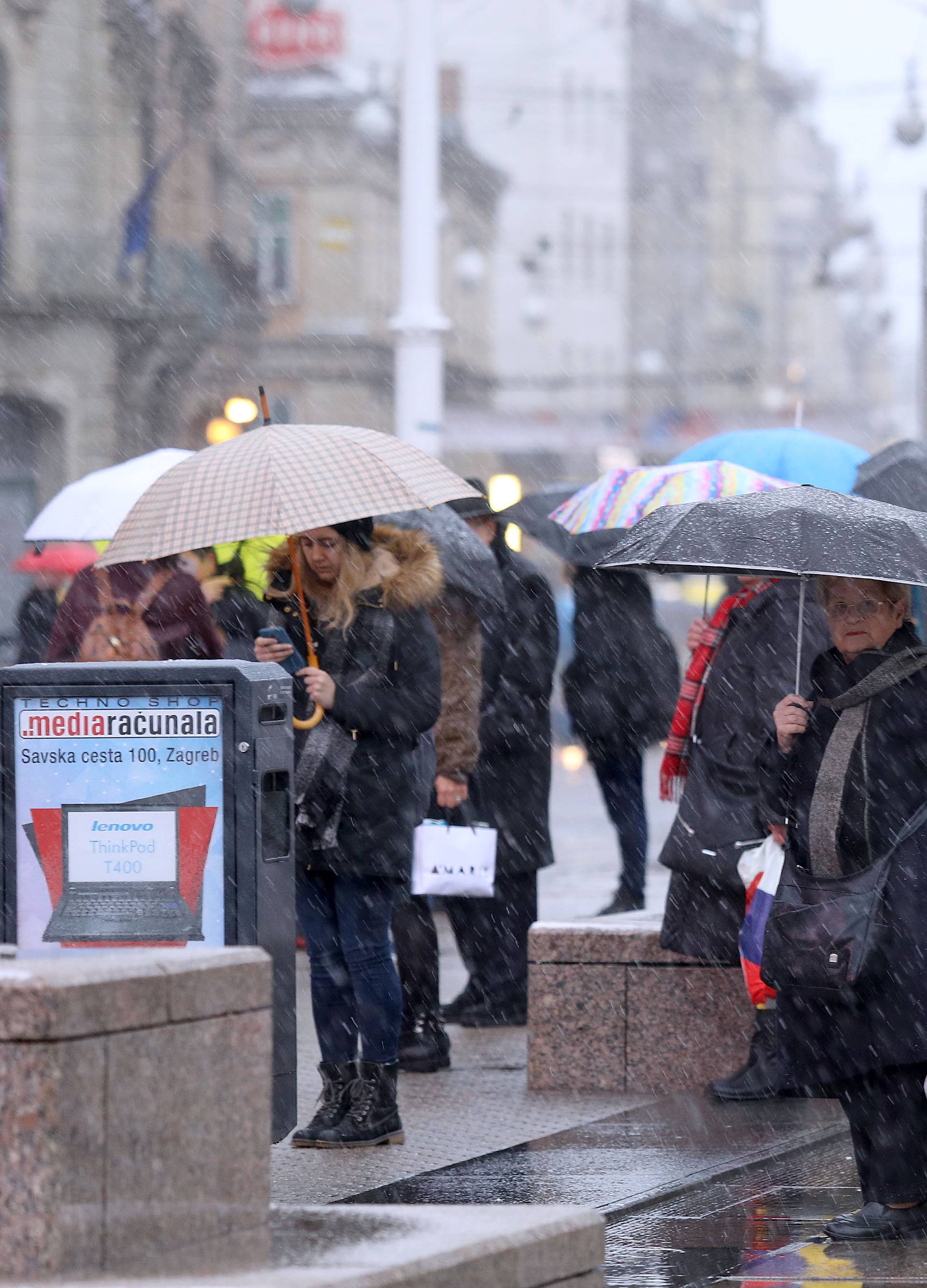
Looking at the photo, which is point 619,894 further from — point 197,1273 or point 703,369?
point 703,369

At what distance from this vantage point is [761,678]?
6988 mm

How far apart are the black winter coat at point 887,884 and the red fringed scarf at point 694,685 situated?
62.6 inches

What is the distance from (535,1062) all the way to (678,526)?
2339mm

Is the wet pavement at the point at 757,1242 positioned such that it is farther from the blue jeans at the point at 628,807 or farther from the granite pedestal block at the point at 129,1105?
the blue jeans at the point at 628,807

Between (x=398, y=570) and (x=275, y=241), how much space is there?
40640 millimetres

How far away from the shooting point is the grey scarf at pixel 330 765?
6.29 metres

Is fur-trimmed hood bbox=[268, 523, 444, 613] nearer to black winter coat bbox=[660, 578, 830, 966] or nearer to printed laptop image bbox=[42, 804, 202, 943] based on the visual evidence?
black winter coat bbox=[660, 578, 830, 966]

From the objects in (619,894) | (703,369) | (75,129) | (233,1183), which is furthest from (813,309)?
(233,1183)

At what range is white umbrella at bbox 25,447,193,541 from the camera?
8523 mm

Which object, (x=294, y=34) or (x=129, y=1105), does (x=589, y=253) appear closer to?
(x=294, y=34)

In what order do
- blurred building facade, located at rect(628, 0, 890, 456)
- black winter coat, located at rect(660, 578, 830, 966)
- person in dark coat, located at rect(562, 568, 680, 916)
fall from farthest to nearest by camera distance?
Result: blurred building facade, located at rect(628, 0, 890, 456), person in dark coat, located at rect(562, 568, 680, 916), black winter coat, located at rect(660, 578, 830, 966)

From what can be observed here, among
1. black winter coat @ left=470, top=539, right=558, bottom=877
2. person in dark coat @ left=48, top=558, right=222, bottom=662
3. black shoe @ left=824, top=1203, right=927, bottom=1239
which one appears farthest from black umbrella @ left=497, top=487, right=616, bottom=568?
black shoe @ left=824, top=1203, right=927, bottom=1239

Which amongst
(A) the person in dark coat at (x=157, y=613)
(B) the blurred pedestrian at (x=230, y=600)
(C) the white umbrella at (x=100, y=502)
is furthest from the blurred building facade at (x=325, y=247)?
(A) the person in dark coat at (x=157, y=613)

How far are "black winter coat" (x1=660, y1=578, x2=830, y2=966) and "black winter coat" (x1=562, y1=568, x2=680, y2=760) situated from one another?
364 centimetres
